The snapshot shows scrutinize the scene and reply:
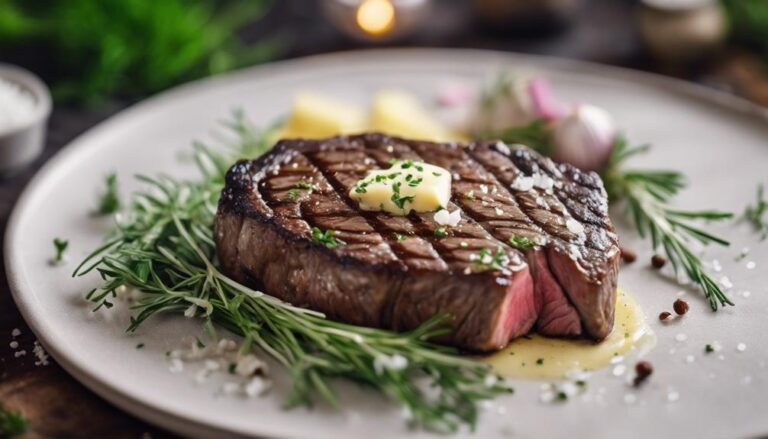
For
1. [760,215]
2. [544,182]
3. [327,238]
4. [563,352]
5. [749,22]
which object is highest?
[327,238]

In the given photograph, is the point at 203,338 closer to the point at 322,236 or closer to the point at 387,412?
the point at 322,236

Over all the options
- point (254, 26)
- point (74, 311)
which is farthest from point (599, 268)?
point (254, 26)

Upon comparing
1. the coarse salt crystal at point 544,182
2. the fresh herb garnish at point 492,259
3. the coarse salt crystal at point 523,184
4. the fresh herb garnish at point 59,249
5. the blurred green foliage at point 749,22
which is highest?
the fresh herb garnish at point 492,259

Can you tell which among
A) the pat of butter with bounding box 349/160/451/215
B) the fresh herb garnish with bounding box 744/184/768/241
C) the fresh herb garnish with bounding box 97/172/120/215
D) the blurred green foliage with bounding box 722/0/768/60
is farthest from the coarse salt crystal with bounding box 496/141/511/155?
the blurred green foliage with bounding box 722/0/768/60

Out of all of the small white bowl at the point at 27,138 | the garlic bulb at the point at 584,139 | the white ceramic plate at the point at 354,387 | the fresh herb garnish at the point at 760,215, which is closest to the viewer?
the white ceramic plate at the point at 354,387

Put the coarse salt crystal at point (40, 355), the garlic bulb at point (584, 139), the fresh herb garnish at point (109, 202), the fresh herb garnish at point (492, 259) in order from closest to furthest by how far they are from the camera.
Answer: the fresh herb garnish at point (492, 259), the coarse salt crystal at point (40, 355), the fresh herb garnish at point (109, 202), the garlic bulb at point (584, 139)

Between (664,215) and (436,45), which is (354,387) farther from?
(436,45)

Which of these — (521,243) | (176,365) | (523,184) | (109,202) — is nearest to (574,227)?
(521,243)

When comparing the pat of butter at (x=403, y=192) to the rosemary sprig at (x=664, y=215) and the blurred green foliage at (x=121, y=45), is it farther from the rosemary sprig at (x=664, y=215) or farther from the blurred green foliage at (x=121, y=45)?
the blurred green foliage at (x=121, y=45)

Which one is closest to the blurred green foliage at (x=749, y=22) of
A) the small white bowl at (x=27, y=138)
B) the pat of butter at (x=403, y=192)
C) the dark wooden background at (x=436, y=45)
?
the dark wooden background at (x=436, y=45)
